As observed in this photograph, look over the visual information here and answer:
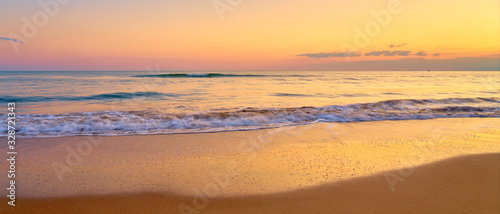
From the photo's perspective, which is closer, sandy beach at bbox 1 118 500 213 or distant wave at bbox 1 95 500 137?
sandy beach at bbox 1 118 500 213

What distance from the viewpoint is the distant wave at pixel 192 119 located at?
303 inches

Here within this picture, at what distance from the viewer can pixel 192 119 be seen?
30.0 ft

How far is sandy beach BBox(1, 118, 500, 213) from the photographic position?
11.0 feet

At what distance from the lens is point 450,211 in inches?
127

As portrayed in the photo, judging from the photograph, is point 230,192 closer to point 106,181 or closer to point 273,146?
point 106,181

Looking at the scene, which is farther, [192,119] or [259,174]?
[192,119]

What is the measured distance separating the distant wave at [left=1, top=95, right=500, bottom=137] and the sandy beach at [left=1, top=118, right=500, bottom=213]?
1.10m

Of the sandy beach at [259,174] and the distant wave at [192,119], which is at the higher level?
the distant wave at [192,119]

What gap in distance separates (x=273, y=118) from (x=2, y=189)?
Answer: 24.9ft

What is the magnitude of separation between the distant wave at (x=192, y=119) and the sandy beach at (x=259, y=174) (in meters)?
1.10

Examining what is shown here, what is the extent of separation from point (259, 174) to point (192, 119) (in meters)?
5.37

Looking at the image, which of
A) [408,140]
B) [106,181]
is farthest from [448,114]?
[106,181]

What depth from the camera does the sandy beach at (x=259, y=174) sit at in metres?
3.36

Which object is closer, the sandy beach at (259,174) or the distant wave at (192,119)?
the sandy beach at (259,174)
